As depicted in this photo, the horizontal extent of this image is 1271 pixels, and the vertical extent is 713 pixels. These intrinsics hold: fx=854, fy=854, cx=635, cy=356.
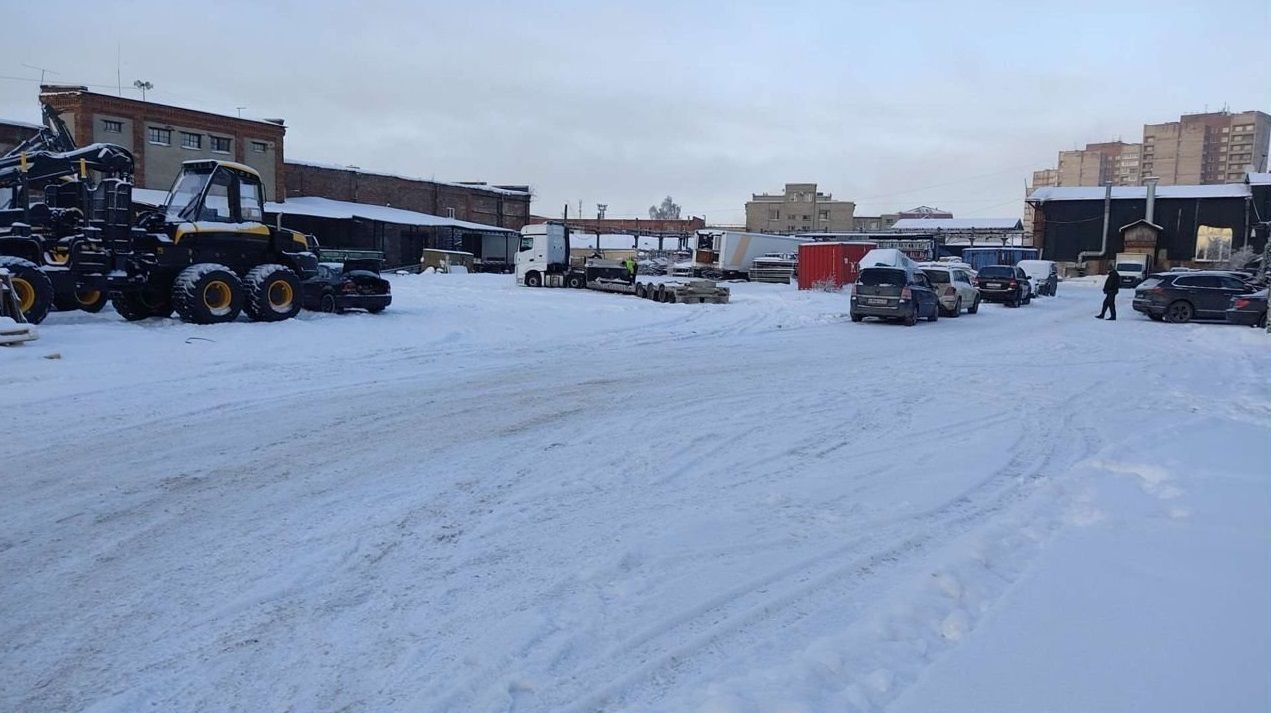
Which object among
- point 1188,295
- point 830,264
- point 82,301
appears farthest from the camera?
point 830,264

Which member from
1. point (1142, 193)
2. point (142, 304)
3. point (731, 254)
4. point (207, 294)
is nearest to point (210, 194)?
point (207, 294)

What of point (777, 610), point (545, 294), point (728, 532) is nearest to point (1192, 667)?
point (777, 610)

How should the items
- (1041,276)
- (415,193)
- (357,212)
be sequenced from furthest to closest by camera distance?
1. (415,193)
2. (357,212)
3. (1041,276)

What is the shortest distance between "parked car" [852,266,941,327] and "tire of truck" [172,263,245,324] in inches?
580

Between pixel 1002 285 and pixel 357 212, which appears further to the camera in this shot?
pixel 357 212

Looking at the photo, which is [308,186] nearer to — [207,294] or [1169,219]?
[207,294]

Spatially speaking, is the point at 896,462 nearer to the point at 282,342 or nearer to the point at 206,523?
the point at 206,523

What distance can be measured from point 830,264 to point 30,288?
101 ft

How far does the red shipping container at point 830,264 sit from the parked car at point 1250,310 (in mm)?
15318

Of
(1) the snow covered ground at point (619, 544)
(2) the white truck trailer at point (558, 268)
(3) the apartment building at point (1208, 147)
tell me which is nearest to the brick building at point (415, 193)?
(2) the white truck trailer at point (558, 268)

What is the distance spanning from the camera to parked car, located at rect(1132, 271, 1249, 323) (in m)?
23.8

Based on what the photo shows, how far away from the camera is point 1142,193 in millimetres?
66438

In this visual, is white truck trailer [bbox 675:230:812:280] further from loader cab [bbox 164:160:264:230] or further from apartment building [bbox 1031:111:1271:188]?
apartment building [bbox 1031:111:1271:188]

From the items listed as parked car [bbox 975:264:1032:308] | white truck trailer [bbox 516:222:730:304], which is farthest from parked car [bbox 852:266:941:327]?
parked car [bbox 975:264:1032:308]
